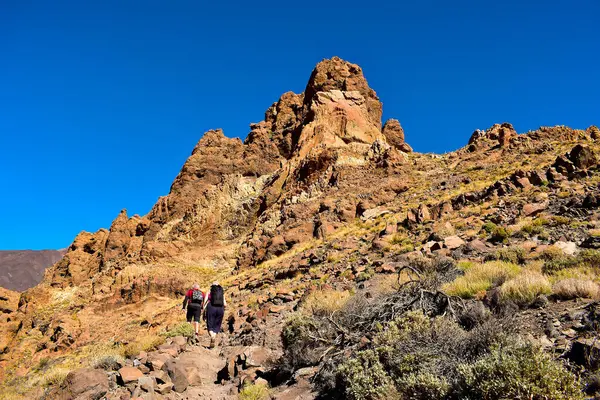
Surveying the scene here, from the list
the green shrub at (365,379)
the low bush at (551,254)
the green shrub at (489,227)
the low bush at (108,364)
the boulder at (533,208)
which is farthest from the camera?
the boulder at (533,208)

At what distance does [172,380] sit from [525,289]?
637cm

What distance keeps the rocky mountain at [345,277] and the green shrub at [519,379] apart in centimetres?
2

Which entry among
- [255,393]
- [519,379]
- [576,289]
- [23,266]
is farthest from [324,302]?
[23,266]

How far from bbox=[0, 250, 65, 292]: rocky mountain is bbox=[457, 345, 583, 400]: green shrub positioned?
113718mm

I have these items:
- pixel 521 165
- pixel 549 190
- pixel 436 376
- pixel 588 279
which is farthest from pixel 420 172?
pixel 436 376

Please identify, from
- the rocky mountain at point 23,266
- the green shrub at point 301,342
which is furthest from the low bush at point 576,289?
the rocky mountain at point 23,266

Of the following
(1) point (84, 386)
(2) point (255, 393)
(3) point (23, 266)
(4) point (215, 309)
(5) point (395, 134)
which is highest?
(5) point (395, 134)

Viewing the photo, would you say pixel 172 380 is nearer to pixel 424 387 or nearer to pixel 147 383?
pixel 147 383

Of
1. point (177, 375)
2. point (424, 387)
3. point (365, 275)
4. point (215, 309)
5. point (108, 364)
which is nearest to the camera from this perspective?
point (424, 387)

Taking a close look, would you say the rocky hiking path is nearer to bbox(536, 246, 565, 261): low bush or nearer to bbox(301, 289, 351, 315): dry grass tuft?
bbox(301, 289, 351, 315): dry grass tuft

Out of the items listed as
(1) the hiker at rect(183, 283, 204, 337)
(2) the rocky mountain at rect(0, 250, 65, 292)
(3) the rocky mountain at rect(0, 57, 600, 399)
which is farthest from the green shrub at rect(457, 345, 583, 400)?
(2) the rocky mountain at rect(0, 250, 65, 292)

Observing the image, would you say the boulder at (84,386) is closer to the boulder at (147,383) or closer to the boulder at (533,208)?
the boulder at (147,383)

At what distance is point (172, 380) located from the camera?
740 centimetres

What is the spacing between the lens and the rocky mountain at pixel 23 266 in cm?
9782
